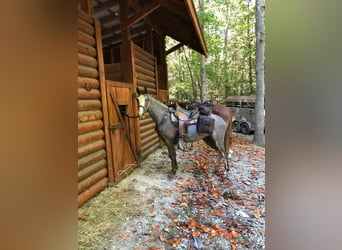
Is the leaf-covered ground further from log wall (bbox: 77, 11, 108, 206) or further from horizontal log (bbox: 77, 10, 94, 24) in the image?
horizontal log (bbox: 77, 10, 94, 24)

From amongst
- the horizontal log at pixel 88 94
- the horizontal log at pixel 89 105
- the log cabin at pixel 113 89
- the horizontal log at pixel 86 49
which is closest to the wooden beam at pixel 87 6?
the log cabin at pixel 113 89

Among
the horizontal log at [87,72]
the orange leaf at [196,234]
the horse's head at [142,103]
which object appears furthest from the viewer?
the horse's head at [142,103]

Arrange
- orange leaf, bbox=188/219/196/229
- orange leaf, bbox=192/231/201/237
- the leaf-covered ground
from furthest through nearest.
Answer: orange leaf, bbox=188/219/196/229 < orange leaf, bbox=192/231/201/237 < the leaf-covered ground

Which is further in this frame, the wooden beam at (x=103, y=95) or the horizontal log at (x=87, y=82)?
the wooden beam at (x=103, y=95)

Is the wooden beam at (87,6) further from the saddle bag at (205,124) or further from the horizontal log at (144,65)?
the saddle bag at (205,124)

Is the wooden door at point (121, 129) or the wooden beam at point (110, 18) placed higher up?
the wooden beam at point (110, 18)

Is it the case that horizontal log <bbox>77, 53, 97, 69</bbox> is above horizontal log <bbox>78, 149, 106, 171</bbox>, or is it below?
above

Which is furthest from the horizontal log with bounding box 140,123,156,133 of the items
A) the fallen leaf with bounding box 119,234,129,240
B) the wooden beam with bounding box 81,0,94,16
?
the fallen leaf with bounding box 119,234,129,240

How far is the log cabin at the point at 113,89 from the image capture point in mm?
3461

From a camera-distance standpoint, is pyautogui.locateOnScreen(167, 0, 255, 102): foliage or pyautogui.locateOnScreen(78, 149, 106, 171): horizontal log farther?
pyautogui.locateOnScreen(167, 0, 255, 102): foliage

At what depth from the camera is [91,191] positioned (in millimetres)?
3518

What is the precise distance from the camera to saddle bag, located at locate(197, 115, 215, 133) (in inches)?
185

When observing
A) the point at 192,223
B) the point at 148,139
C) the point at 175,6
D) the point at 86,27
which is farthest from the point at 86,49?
the point at 148,139
